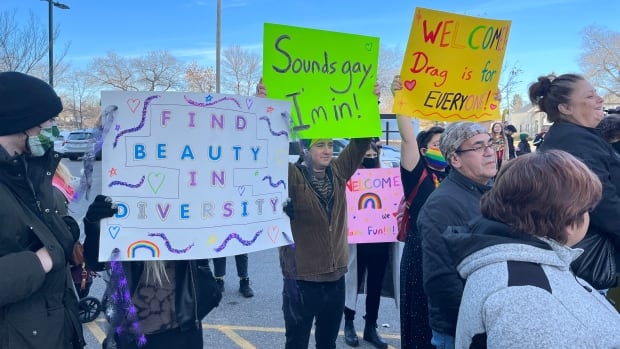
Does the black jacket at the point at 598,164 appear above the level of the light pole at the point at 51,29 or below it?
below

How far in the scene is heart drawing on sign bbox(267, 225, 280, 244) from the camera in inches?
90.5

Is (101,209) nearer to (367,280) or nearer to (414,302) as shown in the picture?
(414,302)

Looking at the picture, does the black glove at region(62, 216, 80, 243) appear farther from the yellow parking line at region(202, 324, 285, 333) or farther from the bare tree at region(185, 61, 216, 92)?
the bare tree at region(185, 61, 216, 92)

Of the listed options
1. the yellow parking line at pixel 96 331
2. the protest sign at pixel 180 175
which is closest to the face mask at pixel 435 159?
the protest sign at pixel 180 175

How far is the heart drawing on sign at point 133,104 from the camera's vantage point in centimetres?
195

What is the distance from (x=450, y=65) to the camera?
312 cm

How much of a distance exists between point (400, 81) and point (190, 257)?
1813 millimetres

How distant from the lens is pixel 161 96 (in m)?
1.99

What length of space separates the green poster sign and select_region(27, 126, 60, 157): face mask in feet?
3.75

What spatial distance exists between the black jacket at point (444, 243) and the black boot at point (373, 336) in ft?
5.56

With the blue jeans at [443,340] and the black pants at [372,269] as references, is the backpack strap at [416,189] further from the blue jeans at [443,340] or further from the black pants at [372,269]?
the black pants at [372,269]

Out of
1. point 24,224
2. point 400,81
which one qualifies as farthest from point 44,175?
point 400,81

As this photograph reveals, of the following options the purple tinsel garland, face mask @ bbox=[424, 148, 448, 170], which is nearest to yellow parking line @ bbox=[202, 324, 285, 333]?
face mask @ bbox=[424, 148, 448, 170]

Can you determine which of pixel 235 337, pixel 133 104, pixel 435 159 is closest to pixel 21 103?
pixel 133 104
